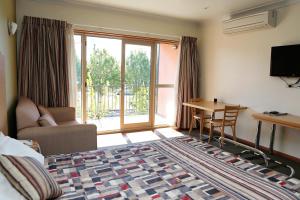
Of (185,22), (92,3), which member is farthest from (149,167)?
(185,22)

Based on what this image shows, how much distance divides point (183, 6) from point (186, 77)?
1589mm

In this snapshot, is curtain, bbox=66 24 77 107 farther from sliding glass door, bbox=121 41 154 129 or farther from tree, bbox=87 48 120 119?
sliding glass door, bbox=121 41 154 129

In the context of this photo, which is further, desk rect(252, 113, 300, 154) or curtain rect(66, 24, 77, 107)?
curtain rect(66, 24, 77, 107)

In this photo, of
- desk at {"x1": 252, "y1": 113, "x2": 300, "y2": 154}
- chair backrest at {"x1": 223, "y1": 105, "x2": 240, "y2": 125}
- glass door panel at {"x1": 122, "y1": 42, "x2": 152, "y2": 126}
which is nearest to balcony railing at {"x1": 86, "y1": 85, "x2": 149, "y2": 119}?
glass door panel at {"x1": 122, "y1": 42, "x2": 152, "y2": 126}

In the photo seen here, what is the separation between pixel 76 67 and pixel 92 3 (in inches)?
46.4

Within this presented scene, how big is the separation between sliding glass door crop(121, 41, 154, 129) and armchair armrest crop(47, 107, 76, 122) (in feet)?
4.03

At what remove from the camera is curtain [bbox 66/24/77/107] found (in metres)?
3.76

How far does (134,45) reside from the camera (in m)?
4.62

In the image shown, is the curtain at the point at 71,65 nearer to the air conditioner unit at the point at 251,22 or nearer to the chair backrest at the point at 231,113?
the chair backrest at the point at 231,113

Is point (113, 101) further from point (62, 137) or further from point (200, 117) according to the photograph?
point (62, 137)

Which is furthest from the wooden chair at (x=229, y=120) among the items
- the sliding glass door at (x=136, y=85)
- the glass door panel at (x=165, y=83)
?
the sliding glass door at (x=136, y=85)

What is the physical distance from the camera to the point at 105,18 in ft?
13.3

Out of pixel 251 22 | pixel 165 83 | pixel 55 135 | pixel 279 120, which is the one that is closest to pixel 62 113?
pixel 55 135

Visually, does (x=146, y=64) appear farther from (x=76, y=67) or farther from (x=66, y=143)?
(x=66, y=143)
